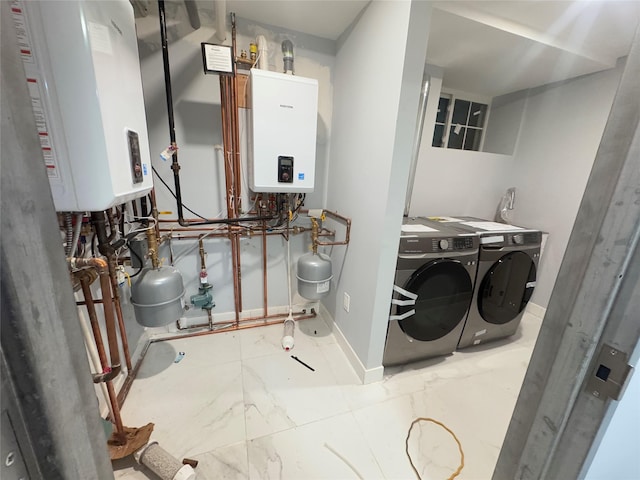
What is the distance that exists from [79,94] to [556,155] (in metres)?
3.50

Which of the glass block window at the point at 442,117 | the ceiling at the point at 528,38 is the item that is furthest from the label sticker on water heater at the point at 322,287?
the glass block window at the point at 442,117

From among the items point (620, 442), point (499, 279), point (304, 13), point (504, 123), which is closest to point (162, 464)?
point (620, 442)

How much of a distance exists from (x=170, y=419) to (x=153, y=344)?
2.45 feet

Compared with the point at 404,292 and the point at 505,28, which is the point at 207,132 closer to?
the point at 404,292

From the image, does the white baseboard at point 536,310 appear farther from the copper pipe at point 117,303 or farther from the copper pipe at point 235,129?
the copper pipe at point 117,303

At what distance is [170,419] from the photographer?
139 centimetres

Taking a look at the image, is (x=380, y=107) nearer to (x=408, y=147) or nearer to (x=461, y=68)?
(x=408, y=147)

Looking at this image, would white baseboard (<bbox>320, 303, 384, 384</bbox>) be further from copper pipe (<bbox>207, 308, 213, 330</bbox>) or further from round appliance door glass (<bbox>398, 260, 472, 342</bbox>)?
copper pipe (<bbox>207, 308, 213, 330</bbox>)

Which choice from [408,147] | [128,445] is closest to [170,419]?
[128,445]

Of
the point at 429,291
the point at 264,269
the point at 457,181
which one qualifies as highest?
the point at 457,181

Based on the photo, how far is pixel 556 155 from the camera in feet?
7.89

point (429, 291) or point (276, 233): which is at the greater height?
point (276, 233)

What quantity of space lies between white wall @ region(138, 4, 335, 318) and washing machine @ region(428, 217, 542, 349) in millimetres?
1359

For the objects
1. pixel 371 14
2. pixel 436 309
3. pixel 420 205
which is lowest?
pixel 436 309
